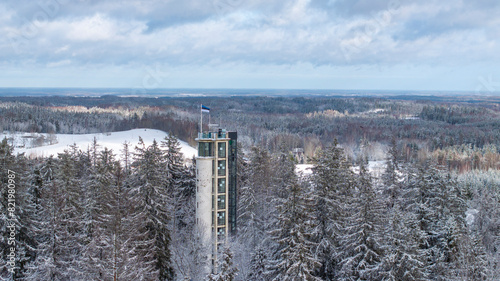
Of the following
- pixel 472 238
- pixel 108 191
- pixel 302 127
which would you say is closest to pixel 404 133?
pixel 302 127

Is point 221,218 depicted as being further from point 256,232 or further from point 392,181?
point 392,181

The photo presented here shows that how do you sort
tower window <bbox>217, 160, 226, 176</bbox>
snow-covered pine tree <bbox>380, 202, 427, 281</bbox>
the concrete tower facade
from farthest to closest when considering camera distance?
1. tower window <bbox>217, 160, 226, 176</bbox>
2. the concrete tower facade
3. snow-covered pine tree <bbox>380, 202, 427, 281</bbox>

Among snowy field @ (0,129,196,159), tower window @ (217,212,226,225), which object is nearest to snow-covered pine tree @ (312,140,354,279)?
tower window @ (217,212,226,225)

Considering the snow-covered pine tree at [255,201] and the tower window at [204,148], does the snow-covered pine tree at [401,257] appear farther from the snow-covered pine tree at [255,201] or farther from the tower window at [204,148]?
the tower window at [204,148]

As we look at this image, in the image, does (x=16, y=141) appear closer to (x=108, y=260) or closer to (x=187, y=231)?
(x=187, y=231)

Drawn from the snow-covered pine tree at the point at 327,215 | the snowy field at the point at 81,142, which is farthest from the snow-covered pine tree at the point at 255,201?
the snowy field at the point at 81,142

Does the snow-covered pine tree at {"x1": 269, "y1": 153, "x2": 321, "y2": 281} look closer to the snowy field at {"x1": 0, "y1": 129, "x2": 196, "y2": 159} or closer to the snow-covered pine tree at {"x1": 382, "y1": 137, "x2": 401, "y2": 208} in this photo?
the snow-covered pine tree at {"x1": 382, "y1": 137, "x2": 401, "y2": 208}

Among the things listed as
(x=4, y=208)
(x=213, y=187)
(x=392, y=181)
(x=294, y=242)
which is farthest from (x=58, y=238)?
(x=392, y=181)

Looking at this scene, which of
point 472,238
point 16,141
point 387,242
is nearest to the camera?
point 387,242
